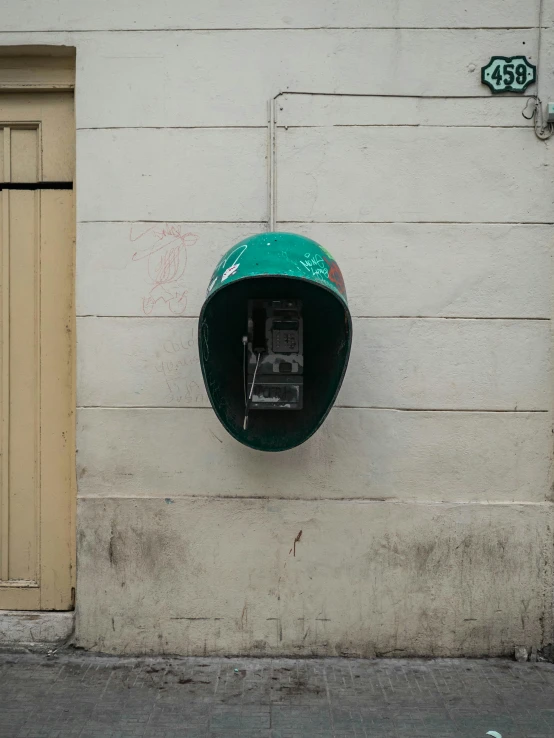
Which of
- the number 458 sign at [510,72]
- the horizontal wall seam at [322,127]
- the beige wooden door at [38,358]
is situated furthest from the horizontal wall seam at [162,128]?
the number 458 sign at [510,72]

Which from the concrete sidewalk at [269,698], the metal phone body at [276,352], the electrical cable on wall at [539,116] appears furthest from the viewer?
the electrical cable on wall at [539,116]

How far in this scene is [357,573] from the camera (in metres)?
3.83

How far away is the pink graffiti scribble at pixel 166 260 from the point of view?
384 centimetres

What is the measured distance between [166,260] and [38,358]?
0.91m

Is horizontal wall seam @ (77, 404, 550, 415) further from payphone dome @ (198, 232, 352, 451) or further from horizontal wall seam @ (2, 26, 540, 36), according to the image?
horizontal wall seam @ (2, 26, 540, 36)

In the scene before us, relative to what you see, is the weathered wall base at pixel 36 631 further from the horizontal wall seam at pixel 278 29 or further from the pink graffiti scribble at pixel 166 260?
the horizontal wall seam at pixel 278 29

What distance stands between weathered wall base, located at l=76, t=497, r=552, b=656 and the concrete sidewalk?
0.14 metres

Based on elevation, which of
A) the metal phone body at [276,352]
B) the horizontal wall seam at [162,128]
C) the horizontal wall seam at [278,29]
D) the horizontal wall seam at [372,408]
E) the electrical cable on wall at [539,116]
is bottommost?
the horizontal wall seam at [372,408]

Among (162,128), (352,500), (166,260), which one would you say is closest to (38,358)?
(166,260)

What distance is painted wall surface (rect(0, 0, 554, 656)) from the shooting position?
379cm

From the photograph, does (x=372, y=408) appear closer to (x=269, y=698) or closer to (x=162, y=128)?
(x=269, y=698)

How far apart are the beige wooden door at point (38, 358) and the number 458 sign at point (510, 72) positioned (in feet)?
7.26

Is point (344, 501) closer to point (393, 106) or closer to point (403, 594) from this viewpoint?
point (403, 594)

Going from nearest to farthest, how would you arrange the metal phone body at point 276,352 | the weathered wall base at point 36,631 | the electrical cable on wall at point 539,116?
the metal phone body at point 276,352 → the electrical cable on wall at point 539,116 → the weathered wall base at point 36,631
